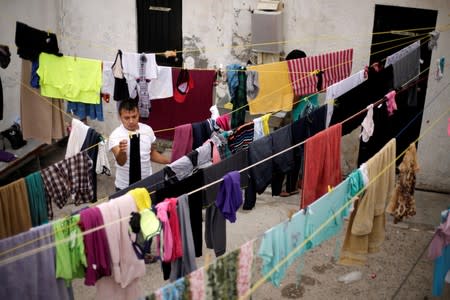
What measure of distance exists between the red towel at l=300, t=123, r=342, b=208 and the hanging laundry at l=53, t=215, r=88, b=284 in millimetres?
2488

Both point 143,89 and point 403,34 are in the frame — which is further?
point 403,34

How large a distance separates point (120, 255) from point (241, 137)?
219 centimetres

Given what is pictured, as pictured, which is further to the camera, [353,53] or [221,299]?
[353,53]

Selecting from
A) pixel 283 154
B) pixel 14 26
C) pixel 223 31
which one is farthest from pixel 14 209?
pixel 14 26

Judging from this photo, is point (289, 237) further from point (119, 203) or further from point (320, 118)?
point (320, 118)

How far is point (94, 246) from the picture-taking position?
4230 millimetres

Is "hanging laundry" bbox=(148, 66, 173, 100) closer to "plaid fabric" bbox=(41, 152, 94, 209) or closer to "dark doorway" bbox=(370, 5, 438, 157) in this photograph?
"plaid fabric" bbox=(41, 152, 94, 209)

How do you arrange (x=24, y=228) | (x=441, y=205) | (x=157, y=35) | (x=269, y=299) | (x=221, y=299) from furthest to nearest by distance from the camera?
1. (x=157, y=35)
2. (x=441, y=205)
3. (x=269, y=299)
4. (x=24, y=228)
5. (x=221, y=299)

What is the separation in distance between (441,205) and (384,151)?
369cm

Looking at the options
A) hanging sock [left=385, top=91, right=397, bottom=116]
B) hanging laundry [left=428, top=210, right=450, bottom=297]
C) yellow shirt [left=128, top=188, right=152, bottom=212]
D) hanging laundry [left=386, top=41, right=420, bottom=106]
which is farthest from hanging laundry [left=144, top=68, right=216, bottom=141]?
hanging laundry [left=428, top=210, right=450, bottom=297]

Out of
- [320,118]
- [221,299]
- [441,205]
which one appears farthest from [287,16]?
[221,299]

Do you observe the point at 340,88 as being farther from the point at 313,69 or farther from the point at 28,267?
the point at 28,267

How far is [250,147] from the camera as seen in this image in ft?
18.1

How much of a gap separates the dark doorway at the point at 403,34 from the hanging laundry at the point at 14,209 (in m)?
5.34
